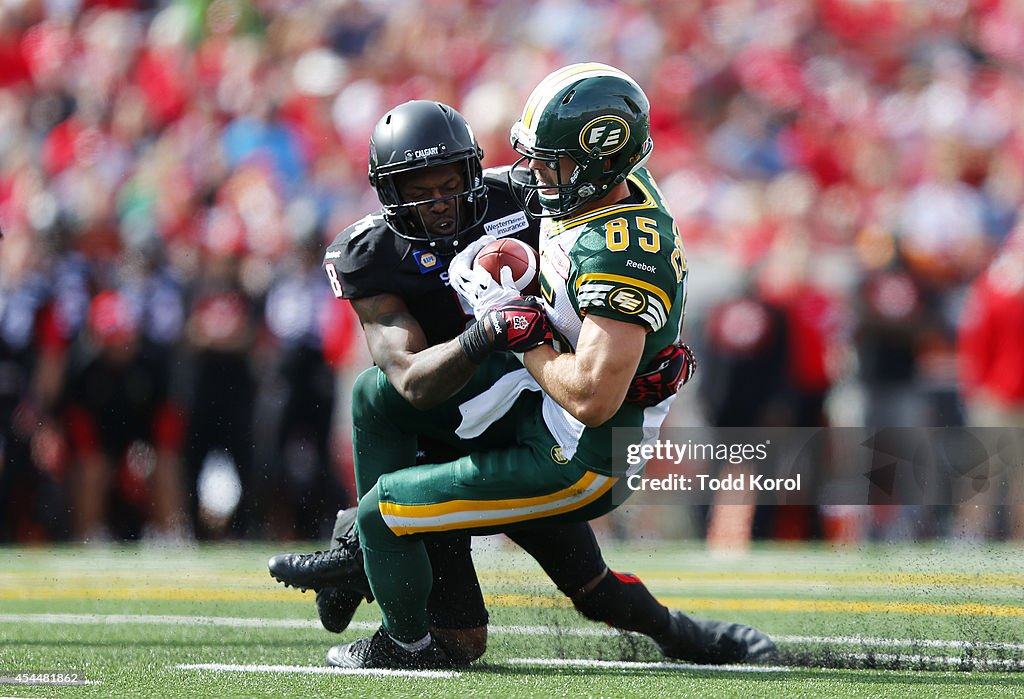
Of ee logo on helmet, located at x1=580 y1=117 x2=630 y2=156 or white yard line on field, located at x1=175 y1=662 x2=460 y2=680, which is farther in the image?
white yard line on field, located at x1=175 y1=662 x2=460 y2=680

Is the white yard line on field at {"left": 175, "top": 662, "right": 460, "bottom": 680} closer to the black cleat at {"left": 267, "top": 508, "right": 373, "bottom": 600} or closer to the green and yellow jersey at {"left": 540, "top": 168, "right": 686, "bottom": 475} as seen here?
the black cleat at {"left": 267, "top": 508, "right": 373, "bottom": 600}

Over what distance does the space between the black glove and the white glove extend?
5 cm

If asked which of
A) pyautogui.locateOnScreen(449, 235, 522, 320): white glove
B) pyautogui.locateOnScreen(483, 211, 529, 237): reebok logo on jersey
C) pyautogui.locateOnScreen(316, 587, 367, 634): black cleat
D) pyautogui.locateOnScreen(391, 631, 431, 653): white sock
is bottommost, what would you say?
pyautogui.locateOnScreen(391, 631, 431, 653): white sock

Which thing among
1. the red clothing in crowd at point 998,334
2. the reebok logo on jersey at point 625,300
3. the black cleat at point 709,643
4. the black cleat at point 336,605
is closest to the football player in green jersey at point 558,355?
the reebok logo on jersey at point 625,300

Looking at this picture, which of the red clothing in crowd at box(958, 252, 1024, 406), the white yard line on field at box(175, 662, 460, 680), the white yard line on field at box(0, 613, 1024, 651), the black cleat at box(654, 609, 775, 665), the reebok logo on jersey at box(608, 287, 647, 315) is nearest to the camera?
the reebok logo on jersey at box(608, 287, 647, 315)

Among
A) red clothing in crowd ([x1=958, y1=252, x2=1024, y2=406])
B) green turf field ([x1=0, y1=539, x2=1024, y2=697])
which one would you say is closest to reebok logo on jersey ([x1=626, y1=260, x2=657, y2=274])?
green turf field ([x1=0, y1=539, x2=1024, y2=697])

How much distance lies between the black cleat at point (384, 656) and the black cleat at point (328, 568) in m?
0.20

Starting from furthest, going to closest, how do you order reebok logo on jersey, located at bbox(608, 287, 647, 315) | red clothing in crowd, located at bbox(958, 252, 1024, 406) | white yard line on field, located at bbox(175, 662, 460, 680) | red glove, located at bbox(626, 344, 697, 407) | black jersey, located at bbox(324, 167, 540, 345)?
red clothing in crowd, located at bbox(958, 252, 1024, 406) < black jersey, located at bbox(324, 167, 540, 345) < white yard line on field, located at bbox(175, 662, 460, 680) < red glove, located at bbox(626, 344, 697, 407) < reebok logo on jersey, located at bbox(608, 287, 647, 315)

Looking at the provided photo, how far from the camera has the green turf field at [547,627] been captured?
14.1 ft

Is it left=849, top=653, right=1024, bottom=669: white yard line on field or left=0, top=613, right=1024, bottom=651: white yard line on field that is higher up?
left=0, top=613, right=1024, bottom=651: white yard line on field

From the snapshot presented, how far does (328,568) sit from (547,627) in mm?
1200

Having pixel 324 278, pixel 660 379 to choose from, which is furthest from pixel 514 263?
pixel 324 278

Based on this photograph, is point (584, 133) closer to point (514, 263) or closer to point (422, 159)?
point (514, 263)

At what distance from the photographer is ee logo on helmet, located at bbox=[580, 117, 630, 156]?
4.31m
